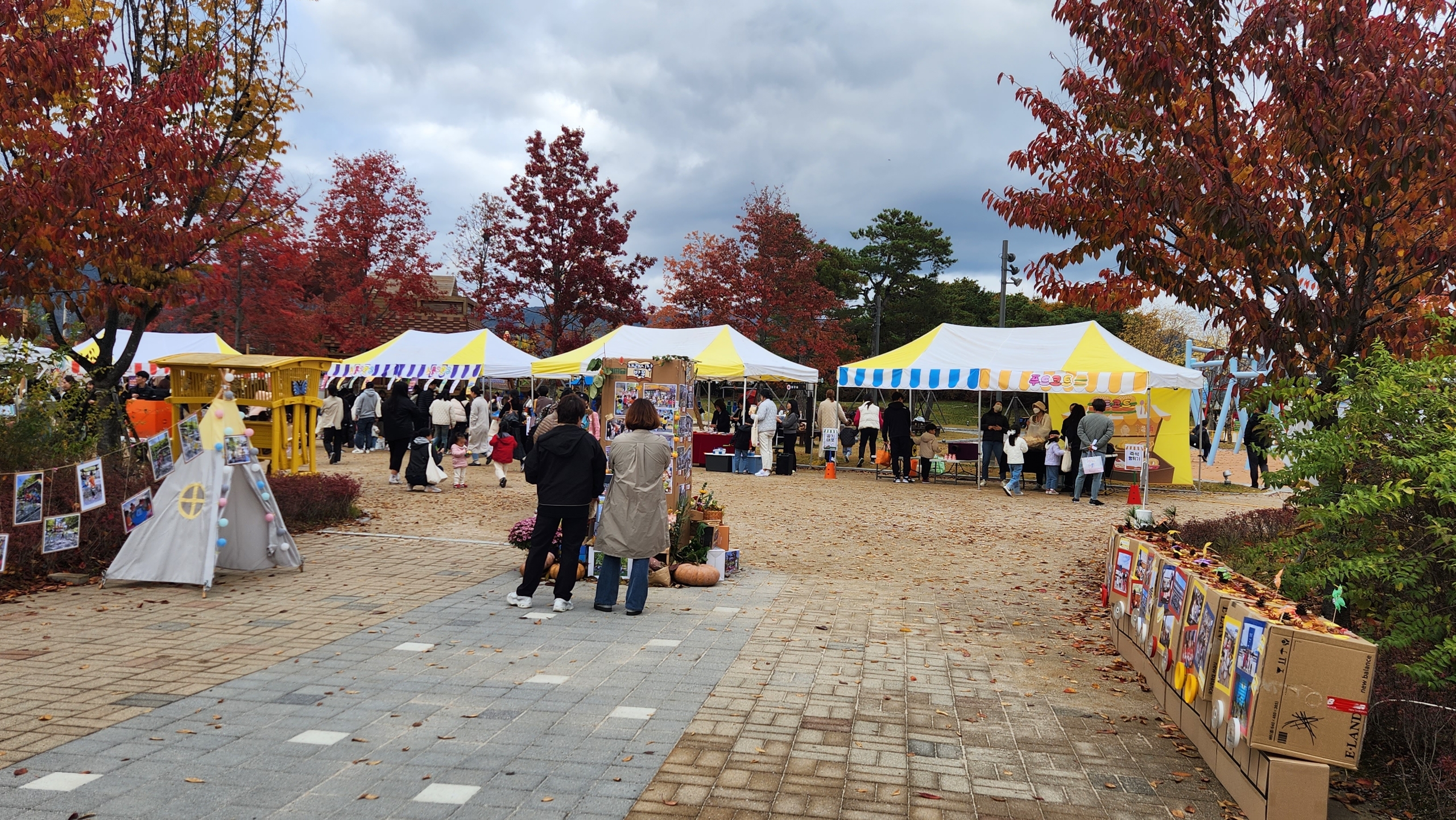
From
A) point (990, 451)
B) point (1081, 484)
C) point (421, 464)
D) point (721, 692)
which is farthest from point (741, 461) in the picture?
point (721, 692)

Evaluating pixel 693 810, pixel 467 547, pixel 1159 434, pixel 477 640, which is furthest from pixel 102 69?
pixel 1159 434

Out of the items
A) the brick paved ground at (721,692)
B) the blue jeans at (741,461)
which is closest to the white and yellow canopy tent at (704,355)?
the blue jeans at (741,461)

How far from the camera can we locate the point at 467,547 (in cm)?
961

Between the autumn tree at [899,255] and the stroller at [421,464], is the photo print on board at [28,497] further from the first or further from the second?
the autumn tree at [899,255]

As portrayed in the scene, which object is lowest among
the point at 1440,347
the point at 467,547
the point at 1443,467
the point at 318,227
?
the point at 467,547

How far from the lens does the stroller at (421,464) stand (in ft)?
48.6

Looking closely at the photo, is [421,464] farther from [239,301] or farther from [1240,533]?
[239,301]

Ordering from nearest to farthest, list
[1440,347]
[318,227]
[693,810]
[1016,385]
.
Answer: [693,810] → [1440,347] → [1016,385] → [318,227]

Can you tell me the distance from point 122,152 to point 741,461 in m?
14.0

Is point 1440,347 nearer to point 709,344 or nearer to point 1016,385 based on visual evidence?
point 1016,385

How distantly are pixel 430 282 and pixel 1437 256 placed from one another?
1276 inches

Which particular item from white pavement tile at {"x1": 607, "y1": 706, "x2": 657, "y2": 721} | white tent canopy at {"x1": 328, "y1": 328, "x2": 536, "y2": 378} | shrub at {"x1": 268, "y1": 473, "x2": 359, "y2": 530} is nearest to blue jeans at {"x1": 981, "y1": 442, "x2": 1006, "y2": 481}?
white tent canopy at {"x1": 328, "y1": 328, "x2": 536, "y2": 378}

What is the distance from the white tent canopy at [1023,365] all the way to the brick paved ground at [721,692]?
8.47 metres

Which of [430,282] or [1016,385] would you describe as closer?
[1016,385]
